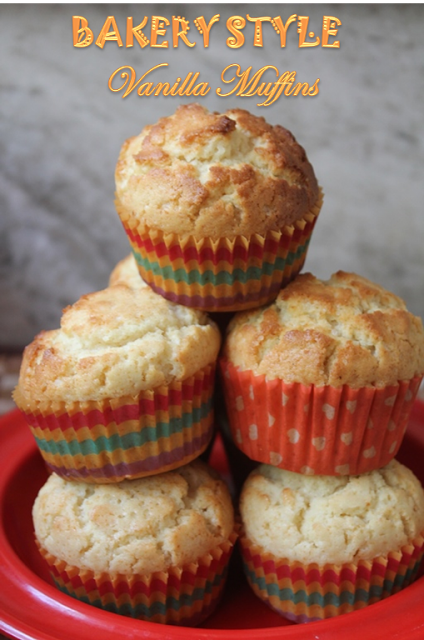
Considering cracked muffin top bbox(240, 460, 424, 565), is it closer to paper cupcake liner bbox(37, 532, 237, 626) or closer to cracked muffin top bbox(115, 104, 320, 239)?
paper cupcake liner bbox(37, 532, 237, 626)

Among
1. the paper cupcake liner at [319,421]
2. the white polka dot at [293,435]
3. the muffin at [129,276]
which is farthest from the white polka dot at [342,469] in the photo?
the muffin at [129,276]

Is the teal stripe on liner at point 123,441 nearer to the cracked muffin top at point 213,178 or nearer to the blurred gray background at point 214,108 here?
the cracked muffin top at point 213,178

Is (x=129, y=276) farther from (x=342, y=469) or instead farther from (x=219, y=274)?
(x=342, y=469)

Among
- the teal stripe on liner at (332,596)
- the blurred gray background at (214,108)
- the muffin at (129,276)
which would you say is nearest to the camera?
the teal stripe on liner at (332,596)

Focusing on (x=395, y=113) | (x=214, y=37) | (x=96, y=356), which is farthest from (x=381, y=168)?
(x=96, y=356)

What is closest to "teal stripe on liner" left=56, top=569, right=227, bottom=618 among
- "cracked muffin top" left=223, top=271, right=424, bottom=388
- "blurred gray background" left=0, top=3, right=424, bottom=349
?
"cracked muffin top" left=223, top=271, right=424, bottom=388

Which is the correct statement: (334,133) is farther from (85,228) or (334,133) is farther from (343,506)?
(343,506)
